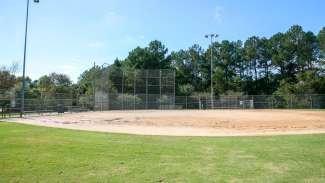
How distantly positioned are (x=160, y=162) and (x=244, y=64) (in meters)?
73.1

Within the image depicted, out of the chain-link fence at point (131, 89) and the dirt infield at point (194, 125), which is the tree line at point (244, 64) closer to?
the chain-link fence at point (131, 89)

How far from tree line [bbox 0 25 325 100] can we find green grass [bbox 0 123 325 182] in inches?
2203

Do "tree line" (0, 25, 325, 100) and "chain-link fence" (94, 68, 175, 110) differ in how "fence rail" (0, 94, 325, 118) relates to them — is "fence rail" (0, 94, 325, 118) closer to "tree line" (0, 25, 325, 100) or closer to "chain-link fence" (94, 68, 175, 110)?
"chain-link fence" (94, 68, 175, 110)

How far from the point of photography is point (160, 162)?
24.5 ft

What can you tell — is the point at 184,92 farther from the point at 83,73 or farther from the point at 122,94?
the point at 83,73

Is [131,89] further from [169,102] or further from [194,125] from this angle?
[194,125]

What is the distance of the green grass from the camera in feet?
20.2

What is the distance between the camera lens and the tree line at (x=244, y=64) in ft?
225

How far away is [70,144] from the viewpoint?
1015 centimetres

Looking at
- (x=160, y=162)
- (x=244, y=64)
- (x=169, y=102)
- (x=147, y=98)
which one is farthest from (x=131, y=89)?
(x=160, y=162)

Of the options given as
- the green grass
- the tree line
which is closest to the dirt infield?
the green grass

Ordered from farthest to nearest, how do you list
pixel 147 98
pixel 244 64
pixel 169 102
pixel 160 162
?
pixel 244 64 → pixel 169 102 → pixel 147 98 → pixel 160 162

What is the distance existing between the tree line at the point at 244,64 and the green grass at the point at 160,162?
5595 cm

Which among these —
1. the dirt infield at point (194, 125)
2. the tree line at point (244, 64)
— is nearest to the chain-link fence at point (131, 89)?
the tree line at point (244, 64)
